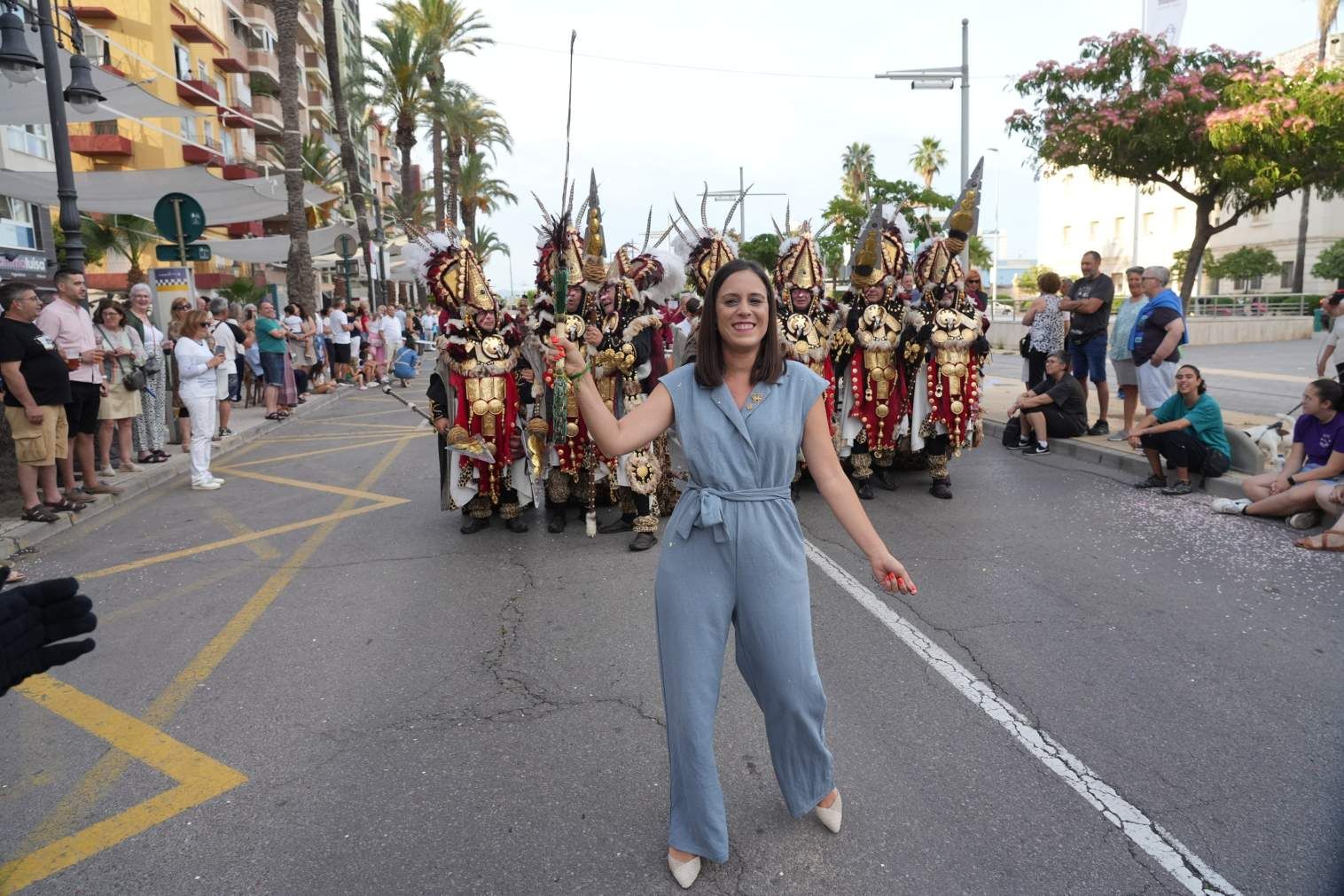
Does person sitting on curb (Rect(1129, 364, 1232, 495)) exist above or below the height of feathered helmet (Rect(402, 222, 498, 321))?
below

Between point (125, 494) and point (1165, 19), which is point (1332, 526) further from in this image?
point (1165, 19)

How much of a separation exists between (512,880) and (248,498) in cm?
674

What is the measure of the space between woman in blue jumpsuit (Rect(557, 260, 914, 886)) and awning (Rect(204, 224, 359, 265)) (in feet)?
74.9

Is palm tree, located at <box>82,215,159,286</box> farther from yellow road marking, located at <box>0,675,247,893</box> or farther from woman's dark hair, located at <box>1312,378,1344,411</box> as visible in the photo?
woman's dark hair, located at <box>1312,378,1344,411</box>

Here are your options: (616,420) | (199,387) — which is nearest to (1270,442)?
(616,420)

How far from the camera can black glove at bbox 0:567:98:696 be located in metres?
2.17

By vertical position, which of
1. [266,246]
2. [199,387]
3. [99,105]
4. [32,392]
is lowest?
[199,387]

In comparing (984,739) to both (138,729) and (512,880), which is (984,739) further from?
(138,729)

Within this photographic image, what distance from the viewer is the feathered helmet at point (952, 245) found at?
7.45 metres

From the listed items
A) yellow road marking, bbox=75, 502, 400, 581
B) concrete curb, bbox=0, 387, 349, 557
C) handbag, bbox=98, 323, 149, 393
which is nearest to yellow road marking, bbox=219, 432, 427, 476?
concrete curb, bbox=0, 387, 349, 557

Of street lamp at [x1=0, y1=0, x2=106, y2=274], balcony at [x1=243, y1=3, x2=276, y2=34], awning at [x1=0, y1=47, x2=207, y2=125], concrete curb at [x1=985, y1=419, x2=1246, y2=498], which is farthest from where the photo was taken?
balcony at [x1=243, y1=3, x2=276, y2=34]

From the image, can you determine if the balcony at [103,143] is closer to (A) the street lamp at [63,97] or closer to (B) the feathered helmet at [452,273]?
(A) the street lamp at [63,97]

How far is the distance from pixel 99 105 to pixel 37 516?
8317 millimetres

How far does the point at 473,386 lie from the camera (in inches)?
253
